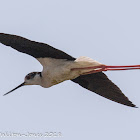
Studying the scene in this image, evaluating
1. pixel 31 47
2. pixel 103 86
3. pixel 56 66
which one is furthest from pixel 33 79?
pixel 103 86

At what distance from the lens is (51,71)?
32.2 ft

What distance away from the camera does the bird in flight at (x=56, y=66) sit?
31.0 feet

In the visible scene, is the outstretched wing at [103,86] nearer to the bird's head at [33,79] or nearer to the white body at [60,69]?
the white body at [60,69]

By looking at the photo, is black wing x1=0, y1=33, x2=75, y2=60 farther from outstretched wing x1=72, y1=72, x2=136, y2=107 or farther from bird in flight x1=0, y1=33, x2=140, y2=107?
outstretched wing x1=72, y1=72, x2=136, y2=107

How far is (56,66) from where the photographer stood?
9.84 metres

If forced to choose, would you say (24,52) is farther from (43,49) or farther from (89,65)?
(89,65)

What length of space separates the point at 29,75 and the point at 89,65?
1.35 metres

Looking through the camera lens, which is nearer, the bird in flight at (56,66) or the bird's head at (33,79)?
the bird in flight at (56,66)

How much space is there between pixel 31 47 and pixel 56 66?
64 cm

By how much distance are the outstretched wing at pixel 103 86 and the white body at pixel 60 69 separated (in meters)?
0.66

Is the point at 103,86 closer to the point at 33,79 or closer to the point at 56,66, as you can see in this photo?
the point at 56,66

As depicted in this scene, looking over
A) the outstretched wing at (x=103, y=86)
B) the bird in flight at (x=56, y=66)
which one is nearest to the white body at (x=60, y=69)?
the bird in flight at (x=56, y=66)

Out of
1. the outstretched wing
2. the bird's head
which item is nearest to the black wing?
the bird's head

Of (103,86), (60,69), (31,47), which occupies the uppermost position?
(31,47)
